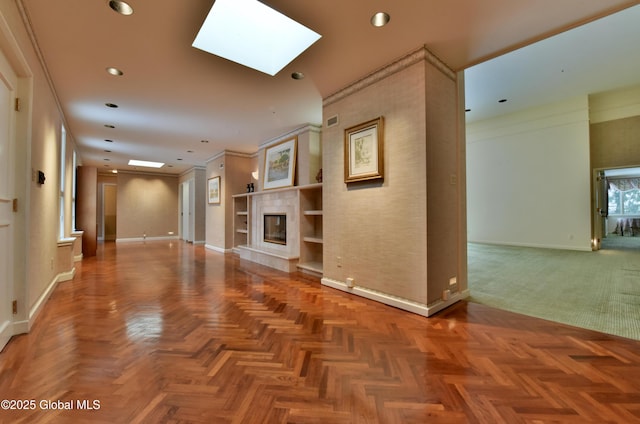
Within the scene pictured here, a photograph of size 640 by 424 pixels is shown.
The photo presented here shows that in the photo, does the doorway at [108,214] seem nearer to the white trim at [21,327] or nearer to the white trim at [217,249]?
the white trim at [217,249]

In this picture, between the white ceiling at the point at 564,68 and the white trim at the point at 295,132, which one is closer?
the white ceiling at the point at 564,68

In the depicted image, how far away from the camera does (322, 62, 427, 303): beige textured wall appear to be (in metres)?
2.79

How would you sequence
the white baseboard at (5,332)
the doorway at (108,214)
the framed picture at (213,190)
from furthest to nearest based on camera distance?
the doorway at (108,214) < the framed picture at (213,190) < the white baseboard at (5,332)

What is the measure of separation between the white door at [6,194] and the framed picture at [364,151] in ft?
10.5

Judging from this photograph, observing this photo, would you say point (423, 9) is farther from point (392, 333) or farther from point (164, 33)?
point (392, 333)

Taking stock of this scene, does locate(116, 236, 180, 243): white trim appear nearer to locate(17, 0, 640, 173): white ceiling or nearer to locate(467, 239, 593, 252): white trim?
locate(17, 0, 640, 173): white ceiling

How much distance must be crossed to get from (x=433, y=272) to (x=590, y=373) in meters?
1.29

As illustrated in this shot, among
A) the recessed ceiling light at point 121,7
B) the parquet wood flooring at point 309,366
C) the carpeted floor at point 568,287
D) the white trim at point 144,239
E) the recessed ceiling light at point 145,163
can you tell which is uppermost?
the recessed ceiling light at point 145,163

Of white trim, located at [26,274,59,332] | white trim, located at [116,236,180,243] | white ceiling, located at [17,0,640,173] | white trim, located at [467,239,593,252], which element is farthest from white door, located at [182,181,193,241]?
white trim, located at [467,239,593,252]

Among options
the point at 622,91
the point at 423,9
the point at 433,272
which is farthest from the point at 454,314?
the point at 622,91

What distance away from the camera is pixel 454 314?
9.11 feet

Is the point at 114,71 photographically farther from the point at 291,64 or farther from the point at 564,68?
the point at 564,68

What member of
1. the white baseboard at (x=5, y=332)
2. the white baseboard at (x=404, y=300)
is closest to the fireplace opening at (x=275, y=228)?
the white baseboard at (x=404, y=300)

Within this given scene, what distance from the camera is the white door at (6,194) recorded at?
206cm
